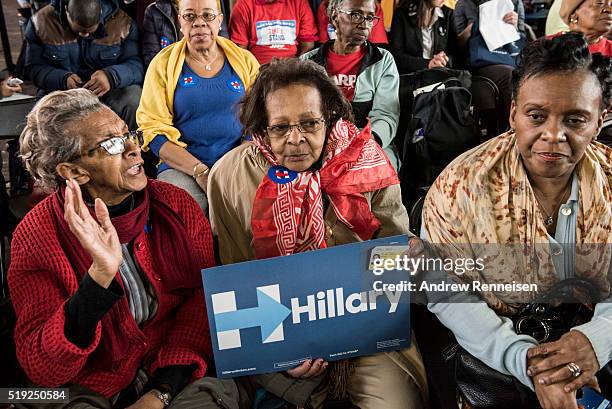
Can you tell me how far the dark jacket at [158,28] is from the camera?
122 inches

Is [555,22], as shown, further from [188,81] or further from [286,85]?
[286,85]

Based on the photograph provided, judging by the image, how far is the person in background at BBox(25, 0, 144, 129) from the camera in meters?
2.98

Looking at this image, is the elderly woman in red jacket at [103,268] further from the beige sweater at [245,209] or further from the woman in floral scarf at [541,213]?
the woman in floral scarf at [541,213]

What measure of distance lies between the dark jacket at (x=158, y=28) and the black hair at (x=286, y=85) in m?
1.43

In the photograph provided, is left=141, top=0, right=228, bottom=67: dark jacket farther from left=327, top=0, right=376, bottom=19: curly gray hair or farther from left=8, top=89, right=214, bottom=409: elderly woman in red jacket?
left=8, top=89, right=214, bottom=409: elderly woman in red jacket

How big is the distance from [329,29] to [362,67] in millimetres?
600

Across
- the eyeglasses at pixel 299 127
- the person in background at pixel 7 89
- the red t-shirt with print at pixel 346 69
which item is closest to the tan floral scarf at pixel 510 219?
the eyeglasses at pixel 299 127

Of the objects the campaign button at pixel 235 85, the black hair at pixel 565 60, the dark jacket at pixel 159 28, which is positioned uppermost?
the dark jacket at pixel 159 28

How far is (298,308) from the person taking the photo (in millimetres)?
1522

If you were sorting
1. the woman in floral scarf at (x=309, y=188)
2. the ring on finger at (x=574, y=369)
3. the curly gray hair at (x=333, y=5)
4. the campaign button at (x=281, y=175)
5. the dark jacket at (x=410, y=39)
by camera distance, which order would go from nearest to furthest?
the ring on finger at (x=574, y=369)
the woman in floral scarf at (x=309, y=188)
the campaign button at (x=281, y=175)
the curly gray hair at (x=333, y=5)
the dark jacket at (x=410, y=39)

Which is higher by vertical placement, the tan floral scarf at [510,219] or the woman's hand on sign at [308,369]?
the tan floral scarf at [510,219]

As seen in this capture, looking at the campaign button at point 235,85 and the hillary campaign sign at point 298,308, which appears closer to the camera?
the hillary campaign sign at point 298,308

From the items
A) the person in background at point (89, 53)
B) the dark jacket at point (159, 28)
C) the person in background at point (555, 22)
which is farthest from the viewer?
the person in background at point (555, 22)

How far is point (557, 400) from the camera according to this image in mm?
1329
